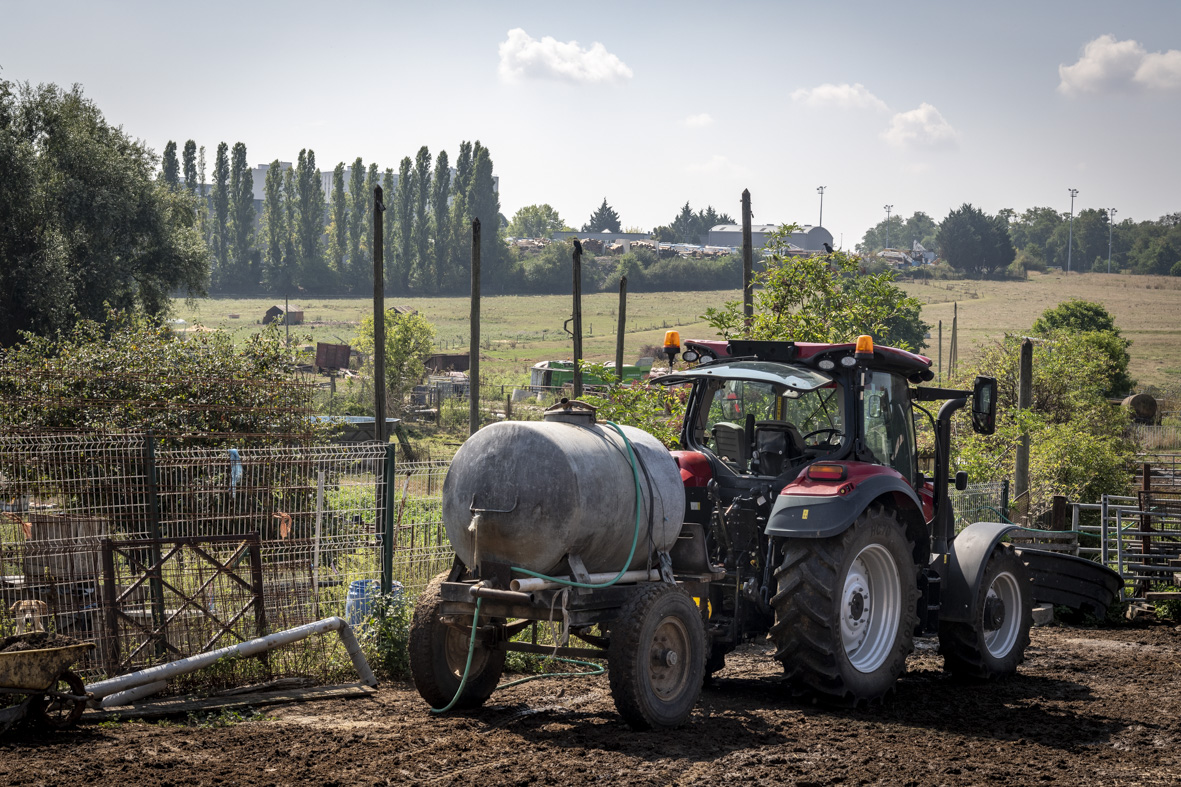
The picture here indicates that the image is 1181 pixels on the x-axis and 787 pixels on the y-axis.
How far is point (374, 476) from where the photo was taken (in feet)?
33.0

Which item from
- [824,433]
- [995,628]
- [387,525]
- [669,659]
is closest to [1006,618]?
[995,628]

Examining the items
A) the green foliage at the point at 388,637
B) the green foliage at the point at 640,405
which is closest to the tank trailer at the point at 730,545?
the green foliage at the point at 388,637

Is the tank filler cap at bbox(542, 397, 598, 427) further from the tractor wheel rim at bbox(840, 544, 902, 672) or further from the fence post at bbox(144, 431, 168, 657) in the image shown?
the fence post at bbox(144, 431, 168, 657)

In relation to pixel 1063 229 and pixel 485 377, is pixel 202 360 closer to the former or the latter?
pixel 485 377

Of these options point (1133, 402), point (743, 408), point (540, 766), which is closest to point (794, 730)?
point (540, 766)

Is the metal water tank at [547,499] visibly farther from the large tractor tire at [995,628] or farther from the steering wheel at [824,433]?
the large tractor tire at [995,628]

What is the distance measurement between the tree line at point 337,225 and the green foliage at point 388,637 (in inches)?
3634

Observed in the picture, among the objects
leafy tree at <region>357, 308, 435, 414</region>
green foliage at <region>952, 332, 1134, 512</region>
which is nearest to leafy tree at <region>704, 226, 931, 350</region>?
green foliage at <region>952, 332, 1134, 512</region>

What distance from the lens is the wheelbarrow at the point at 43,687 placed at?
639 centimetres

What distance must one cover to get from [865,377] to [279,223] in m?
99.0

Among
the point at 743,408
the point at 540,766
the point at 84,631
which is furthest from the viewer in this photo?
the point at 743,408

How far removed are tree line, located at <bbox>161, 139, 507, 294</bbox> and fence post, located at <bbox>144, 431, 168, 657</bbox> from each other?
302 feet

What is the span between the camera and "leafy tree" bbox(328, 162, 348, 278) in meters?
104

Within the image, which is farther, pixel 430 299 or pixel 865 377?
pixel 430 299
